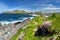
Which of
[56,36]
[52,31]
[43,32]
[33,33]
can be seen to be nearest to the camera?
[56,36]

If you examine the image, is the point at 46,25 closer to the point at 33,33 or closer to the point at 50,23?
the point at 50,23

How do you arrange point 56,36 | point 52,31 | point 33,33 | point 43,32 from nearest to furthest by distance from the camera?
point 56,36
point 52,31
point 43,32
point 33,33

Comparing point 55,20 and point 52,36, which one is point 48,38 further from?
point 55,20

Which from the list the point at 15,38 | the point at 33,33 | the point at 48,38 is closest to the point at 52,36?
the point at 48,38

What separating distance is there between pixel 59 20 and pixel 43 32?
120 cm

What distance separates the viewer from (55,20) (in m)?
12.1

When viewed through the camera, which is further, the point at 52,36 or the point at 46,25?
the point at 46,25

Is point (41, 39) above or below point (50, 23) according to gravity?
below

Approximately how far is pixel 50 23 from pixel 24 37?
1987 mm

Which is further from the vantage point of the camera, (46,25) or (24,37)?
(24,37)

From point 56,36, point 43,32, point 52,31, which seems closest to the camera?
point 56,36

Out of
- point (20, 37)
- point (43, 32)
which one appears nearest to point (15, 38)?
point (20, 37)

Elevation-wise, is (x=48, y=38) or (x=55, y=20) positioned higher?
(x=55, y=20)

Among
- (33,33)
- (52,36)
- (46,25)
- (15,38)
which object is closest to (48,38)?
(52,36)
